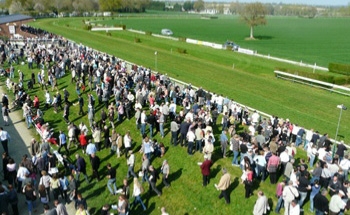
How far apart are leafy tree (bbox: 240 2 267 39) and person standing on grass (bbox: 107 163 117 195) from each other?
5847 cm

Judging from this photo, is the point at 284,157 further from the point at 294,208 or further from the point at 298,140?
the point at 298,140

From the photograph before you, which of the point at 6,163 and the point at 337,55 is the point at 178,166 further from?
the point at 337,55

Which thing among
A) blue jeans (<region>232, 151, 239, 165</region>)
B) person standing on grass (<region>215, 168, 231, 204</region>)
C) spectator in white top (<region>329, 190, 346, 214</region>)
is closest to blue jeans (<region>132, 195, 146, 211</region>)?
person standing on grass (<region>215, 168, 231, 204</region>)

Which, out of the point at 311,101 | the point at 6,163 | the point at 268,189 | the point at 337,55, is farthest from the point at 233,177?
the point at 337,55

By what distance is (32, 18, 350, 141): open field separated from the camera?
922 inches

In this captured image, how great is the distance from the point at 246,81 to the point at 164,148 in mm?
17998

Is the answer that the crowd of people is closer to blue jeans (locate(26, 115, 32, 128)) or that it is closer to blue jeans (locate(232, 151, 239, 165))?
blue jeans (locate(232, 151, 239, 165))

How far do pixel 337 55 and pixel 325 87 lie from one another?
22.8 metres

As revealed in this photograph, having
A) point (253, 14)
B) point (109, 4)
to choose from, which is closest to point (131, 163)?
point (253, 14)

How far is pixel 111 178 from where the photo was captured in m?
13.1

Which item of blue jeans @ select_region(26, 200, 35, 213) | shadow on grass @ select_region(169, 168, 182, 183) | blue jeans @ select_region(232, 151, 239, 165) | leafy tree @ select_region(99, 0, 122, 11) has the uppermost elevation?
leafy tree @ select_region(99, 0, 122, 11)

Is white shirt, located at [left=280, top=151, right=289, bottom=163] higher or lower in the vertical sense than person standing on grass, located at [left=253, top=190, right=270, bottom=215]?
higher

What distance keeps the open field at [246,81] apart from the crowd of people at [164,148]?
16.6 feet

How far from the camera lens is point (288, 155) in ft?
43.8
